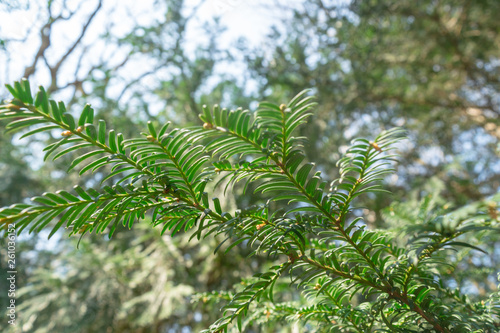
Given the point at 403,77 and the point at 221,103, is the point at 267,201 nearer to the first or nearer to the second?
the point at 221,103

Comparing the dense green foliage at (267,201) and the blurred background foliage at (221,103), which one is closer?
the dense green foliage at (267,201)

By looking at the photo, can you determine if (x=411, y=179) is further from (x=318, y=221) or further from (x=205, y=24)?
(x=318, y=221)

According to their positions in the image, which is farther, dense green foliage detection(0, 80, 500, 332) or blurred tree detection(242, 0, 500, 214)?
blurred tree detection(242, 0, 500, 214)

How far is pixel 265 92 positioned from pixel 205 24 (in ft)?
3.23

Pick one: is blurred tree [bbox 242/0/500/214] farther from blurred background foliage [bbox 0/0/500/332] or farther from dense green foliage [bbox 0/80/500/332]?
dense green foliage [bbox 0/80/500/332]

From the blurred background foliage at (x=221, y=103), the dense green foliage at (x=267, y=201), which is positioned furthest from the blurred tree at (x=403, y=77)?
the dense green foliage at (x=267, y=201)

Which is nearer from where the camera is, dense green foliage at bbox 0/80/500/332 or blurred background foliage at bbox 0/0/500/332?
dense green foliage at bbox 0/80/500/332

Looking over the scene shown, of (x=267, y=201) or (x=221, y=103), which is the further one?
(x=221, y=103)

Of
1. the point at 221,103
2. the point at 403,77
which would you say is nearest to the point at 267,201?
the point at 221,103

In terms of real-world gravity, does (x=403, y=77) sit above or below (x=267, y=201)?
above

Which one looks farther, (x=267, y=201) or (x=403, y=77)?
(x=403, y=77)

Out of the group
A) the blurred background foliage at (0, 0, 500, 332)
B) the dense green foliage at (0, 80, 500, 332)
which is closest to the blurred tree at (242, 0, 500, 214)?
the blurred background foliage at (0, 0, 500, 332)

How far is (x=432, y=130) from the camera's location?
454cm

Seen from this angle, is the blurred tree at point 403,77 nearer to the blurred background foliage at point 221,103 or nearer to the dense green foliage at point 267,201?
the blurred background foliage at point 221,103
